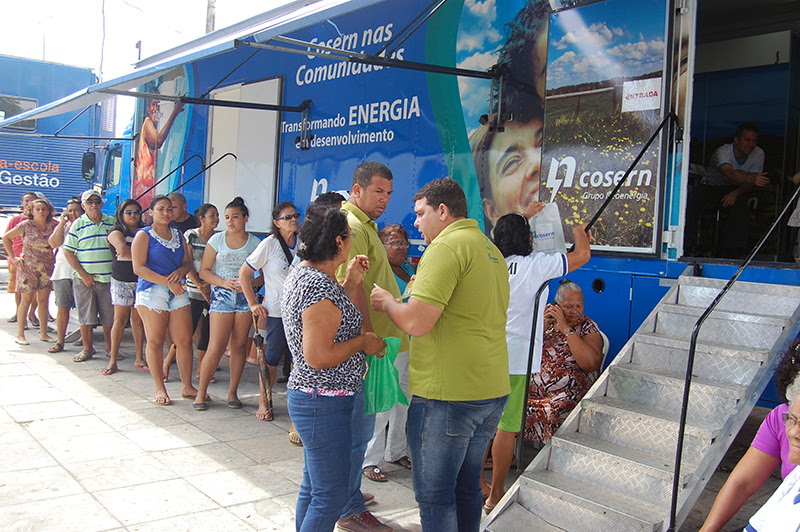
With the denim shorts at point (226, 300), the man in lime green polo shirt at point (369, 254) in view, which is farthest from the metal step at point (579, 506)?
the denim shorts at point (226, 300)

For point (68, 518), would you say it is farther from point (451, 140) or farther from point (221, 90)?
point (221, 90)

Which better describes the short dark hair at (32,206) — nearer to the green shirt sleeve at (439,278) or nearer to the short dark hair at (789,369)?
the green shirt sleeve at (439,278)

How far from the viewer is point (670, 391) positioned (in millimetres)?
3607

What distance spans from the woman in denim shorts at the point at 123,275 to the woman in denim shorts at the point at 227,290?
3.65ft

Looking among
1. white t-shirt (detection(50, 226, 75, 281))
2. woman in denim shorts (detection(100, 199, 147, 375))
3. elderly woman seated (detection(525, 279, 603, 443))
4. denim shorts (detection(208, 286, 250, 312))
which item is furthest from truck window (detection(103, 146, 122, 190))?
elderly woman seated (detection(525, 279, 603, 443))

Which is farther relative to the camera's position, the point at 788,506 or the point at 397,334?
the point at 397,334

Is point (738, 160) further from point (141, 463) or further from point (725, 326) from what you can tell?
point (141, 463)

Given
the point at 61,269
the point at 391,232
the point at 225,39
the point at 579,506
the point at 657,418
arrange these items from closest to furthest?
the point at 579,506 < the point at 657,418 < the point at 391,232 < the point at 225,39 < the point at 61,269

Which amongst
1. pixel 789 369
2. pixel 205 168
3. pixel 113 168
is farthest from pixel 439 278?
pixel 113 168

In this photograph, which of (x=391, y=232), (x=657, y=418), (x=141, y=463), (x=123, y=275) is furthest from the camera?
(x=123, y=275)

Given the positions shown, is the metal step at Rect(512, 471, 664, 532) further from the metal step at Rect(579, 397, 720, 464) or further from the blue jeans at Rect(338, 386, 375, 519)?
the blue jeans at Rect(338, 386, 375, 519)

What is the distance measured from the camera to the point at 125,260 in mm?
6055

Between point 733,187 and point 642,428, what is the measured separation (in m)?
3.67

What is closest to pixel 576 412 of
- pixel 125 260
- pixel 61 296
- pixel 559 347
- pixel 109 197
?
pixel 559 347
